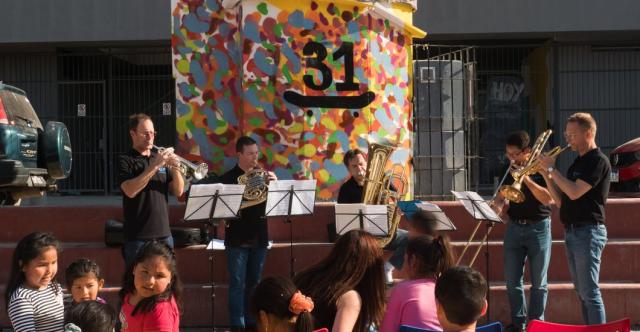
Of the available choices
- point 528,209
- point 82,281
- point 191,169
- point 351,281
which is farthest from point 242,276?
point 351,281

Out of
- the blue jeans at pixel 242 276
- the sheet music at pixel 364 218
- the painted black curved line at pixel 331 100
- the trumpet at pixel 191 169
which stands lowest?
the blue jeans at pixel 242 276

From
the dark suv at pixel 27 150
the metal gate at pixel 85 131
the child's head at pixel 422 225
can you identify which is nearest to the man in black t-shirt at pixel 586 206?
the child's head at pixel 422 225

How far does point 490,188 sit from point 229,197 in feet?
38.2

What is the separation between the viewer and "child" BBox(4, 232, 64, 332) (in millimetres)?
5027

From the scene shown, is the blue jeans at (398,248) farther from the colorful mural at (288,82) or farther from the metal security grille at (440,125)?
the metal security grille at (440,125)

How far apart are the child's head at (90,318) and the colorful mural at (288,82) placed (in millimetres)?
5925

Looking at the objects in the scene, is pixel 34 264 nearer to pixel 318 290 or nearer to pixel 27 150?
pixel 318 290

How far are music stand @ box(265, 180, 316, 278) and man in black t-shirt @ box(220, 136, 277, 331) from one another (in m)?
0.36

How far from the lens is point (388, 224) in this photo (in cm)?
805

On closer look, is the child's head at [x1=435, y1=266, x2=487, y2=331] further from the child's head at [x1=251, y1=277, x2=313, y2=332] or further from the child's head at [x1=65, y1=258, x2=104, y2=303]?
the child's head at [x1=65, y1=258, x2=104, y2=303]

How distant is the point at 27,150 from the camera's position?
1114cm

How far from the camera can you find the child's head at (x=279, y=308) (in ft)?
13.9

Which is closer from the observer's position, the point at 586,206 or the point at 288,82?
the point at 586,206

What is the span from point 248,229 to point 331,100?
2.38m
